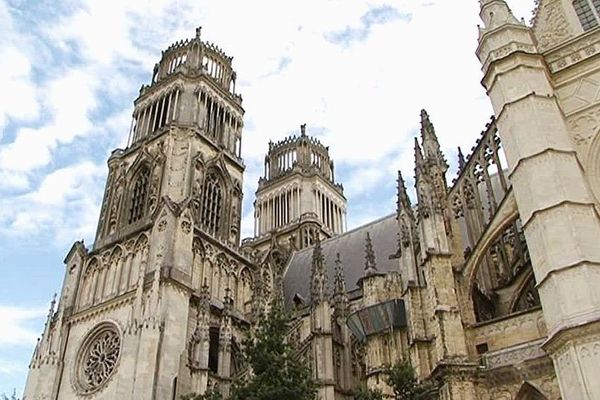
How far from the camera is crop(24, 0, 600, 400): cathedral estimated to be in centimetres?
1265

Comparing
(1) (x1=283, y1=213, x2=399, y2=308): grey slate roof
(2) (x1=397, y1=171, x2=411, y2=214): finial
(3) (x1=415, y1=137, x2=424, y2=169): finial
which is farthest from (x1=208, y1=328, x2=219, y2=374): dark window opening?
(3) (x1=415, y1=137, x2=424, y2=169): finial

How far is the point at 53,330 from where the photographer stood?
2825cm

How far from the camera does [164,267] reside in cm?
2617

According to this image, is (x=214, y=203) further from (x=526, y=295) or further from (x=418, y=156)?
(x=526, y=295)

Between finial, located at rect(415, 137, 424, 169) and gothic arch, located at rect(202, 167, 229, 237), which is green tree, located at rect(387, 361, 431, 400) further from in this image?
gothic arch, located at rect(202, 167, 229, 237)

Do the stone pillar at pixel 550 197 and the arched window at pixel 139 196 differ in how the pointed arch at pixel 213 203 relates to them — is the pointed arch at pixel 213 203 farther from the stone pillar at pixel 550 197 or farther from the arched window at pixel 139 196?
the stone pillar at pixel 550 197

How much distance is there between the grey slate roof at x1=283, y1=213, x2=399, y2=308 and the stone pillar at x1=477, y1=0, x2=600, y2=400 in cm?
1595

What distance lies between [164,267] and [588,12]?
63.1 ft

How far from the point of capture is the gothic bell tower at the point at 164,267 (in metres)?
24.2

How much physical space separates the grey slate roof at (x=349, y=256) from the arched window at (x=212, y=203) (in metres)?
5.82

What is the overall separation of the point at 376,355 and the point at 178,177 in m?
16.7

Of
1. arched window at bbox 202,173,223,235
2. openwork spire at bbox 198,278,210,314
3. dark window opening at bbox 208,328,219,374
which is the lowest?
dark window opening at bbox 208,328,219,374

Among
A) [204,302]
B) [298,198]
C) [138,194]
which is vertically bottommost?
[204,302]

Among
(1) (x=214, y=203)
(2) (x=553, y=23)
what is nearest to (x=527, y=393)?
(2) (x=553, y=23)
